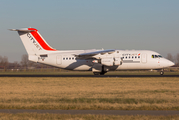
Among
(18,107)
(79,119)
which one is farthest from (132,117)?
(18,107)

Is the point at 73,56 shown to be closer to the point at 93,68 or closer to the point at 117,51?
the point at 93,68

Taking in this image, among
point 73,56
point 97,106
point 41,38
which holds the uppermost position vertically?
point 41,38

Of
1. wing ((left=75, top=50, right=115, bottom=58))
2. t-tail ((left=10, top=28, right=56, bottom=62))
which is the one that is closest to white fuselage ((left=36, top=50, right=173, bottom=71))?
wing ((left=75, top=50, right=115, bottom=58))

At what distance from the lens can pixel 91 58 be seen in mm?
43188

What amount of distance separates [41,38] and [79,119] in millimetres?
37727

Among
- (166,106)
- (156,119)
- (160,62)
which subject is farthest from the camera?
(160,62)

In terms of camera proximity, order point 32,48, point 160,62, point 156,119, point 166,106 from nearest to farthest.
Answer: point 156,119 < point 166,106 < point 160,62 < point 32,48

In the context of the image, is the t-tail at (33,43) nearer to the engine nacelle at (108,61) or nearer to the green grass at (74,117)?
the engine nacelle at (108,61)

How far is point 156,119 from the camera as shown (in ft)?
32.4

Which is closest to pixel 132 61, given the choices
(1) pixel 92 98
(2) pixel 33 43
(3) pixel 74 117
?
(2) pixel 33 43

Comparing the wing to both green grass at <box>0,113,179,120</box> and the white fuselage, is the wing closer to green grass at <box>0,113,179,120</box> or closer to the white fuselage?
the white fuselage

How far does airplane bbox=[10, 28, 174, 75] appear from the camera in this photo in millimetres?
42281

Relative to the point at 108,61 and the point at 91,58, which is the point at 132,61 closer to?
the point at 108,61

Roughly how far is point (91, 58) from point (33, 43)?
1131cm
